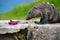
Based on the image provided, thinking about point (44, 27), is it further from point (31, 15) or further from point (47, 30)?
point (31, 15)

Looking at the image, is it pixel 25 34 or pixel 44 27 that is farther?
pixel 25 34

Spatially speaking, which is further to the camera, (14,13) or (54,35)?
(14,13)

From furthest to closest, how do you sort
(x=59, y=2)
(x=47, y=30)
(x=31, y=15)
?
(x=59, y=2)
(x=31, y=15)
(x=47, y=30)

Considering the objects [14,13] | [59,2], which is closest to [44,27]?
[59,2]

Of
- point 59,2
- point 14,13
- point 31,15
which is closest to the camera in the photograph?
point 31,15

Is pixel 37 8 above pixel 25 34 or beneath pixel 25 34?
above

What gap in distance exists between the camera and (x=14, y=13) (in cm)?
1101

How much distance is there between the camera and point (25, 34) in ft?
16.8

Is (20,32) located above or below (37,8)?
below

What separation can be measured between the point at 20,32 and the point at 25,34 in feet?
0.47

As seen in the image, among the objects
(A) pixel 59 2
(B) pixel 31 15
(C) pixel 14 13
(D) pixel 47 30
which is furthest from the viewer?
(C) pixel 14 13

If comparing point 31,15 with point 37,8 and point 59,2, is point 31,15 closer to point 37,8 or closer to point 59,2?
point 37,8

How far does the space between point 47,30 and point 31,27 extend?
0.28 m

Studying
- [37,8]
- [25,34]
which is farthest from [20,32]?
[37,8]
